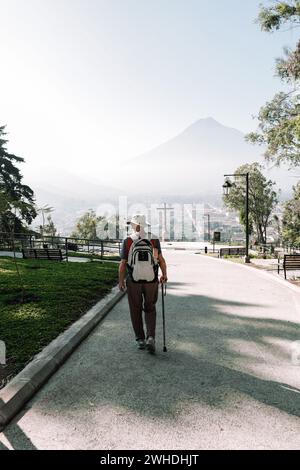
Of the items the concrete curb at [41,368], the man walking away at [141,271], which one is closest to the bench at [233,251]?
the concrete curb at [41,368]

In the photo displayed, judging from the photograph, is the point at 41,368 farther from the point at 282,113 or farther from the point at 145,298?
the point at 282,113

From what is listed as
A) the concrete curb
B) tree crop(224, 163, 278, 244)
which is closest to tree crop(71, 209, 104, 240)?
tree crop(224, 163, 278, 244)

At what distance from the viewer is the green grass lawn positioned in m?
5.04

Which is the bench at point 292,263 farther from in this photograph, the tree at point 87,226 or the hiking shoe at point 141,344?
the tree at point 87,226

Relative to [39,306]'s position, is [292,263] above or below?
above

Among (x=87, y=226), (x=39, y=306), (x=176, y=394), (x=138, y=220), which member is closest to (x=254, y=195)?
(x=87, y=226)

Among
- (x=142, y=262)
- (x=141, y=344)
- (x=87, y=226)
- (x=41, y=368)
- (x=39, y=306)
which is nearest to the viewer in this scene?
(x=41, y=368)

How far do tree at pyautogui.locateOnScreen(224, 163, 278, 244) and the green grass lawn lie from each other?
4551 cm

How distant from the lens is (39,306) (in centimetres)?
747

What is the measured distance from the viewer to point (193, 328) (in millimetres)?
6508

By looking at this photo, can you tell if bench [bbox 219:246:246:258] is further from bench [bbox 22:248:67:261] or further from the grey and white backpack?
the grey and white backpack

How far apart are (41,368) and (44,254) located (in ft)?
47.3
